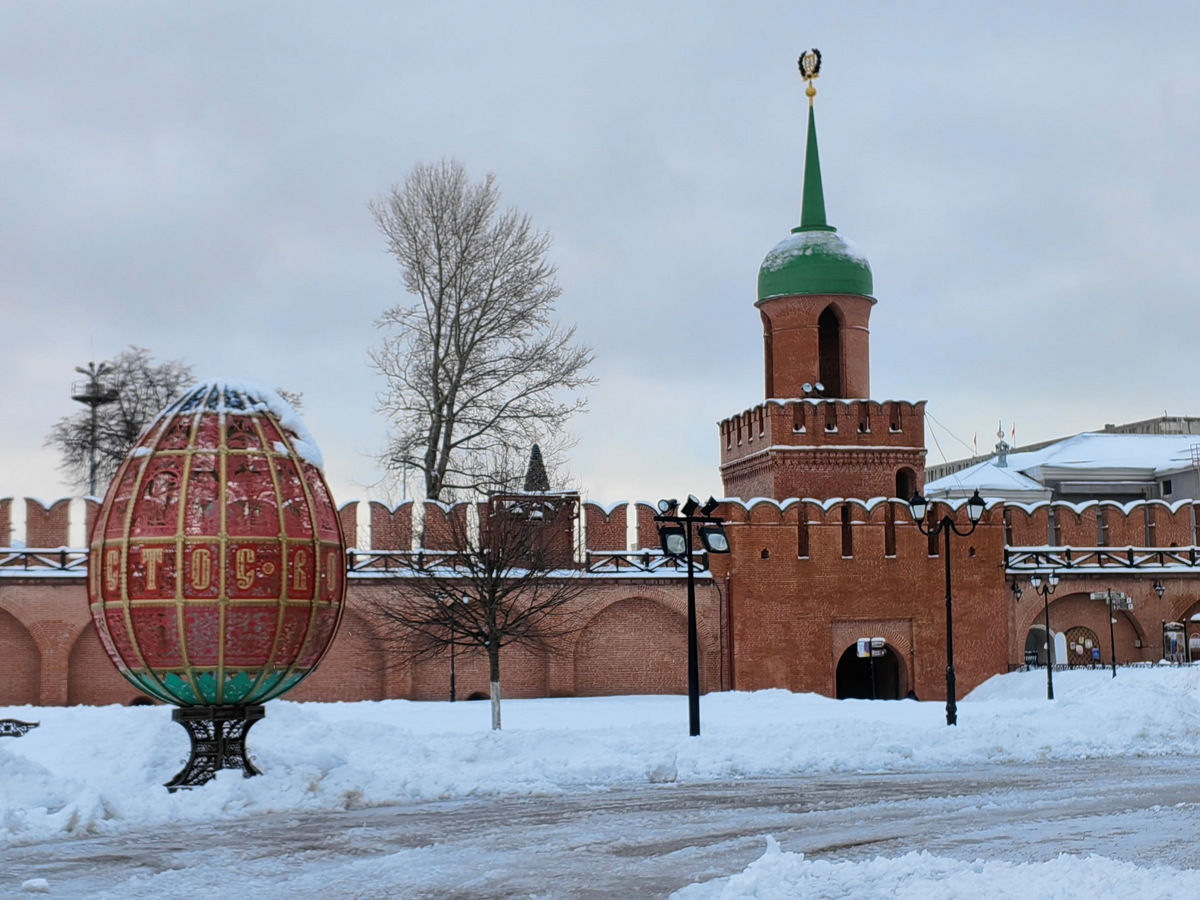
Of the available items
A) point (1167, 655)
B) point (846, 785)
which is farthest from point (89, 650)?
point (1167, 655)

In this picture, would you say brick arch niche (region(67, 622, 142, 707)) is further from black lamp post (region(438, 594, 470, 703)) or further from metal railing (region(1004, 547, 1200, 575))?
metal railing (region(1004, 547, 1200, 575))

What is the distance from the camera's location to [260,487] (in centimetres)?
1321

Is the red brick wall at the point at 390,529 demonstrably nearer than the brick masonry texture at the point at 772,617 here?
No

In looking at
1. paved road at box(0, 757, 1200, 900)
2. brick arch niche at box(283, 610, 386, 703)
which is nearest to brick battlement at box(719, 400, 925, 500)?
brick arch niche at box(283, 610, 386, 703)

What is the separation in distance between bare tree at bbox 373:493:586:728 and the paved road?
9.99 metres

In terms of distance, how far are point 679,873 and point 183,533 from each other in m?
5.61

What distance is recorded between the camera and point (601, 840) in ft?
36.7

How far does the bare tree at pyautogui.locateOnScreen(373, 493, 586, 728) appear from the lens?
24812mm

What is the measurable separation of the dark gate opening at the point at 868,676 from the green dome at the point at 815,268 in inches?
341

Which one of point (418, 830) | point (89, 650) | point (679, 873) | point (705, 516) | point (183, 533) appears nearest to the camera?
point (679, 873)

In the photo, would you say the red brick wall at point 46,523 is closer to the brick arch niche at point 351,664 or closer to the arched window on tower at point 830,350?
the brick arch niche at point 351,664

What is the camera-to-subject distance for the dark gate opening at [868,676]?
3259 centimetres

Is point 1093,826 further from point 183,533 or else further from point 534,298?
point 534,298

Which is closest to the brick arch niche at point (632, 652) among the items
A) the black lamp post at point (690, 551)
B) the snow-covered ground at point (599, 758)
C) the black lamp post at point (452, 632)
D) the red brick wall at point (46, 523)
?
the black lamp post at point (452, 632)
